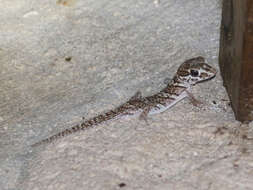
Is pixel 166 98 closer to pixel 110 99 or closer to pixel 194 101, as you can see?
pixel 194 101

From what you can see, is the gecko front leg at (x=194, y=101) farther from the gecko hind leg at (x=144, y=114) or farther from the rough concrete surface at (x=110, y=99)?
the gecko hind leg at (x=144, y=114)

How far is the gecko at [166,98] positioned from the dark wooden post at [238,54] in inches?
9.0

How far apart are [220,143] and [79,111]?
1485 millimetres

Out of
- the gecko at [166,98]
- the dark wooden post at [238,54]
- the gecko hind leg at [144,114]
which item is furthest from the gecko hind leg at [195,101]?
the gecko hind leg at [144,114]

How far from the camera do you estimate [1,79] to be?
498cm

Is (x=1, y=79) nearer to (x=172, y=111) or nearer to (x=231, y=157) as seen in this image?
(x=172, y=111)

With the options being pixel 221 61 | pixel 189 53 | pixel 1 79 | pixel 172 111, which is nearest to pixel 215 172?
pixel 172 111

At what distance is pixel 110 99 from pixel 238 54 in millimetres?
1463

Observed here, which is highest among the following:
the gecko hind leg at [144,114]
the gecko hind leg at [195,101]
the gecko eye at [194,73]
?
the gecko eye at [194,73]

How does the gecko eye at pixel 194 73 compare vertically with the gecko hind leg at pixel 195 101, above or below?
above

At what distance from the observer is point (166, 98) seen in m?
4.28

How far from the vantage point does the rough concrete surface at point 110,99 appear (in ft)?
11.7

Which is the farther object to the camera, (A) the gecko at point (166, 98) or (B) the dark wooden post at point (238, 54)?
(A) the gecko at point (166, 98)

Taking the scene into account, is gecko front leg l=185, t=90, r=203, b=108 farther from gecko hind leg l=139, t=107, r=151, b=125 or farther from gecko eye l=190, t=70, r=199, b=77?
gecko hind leg l=139, t=107, r=151, b=125
